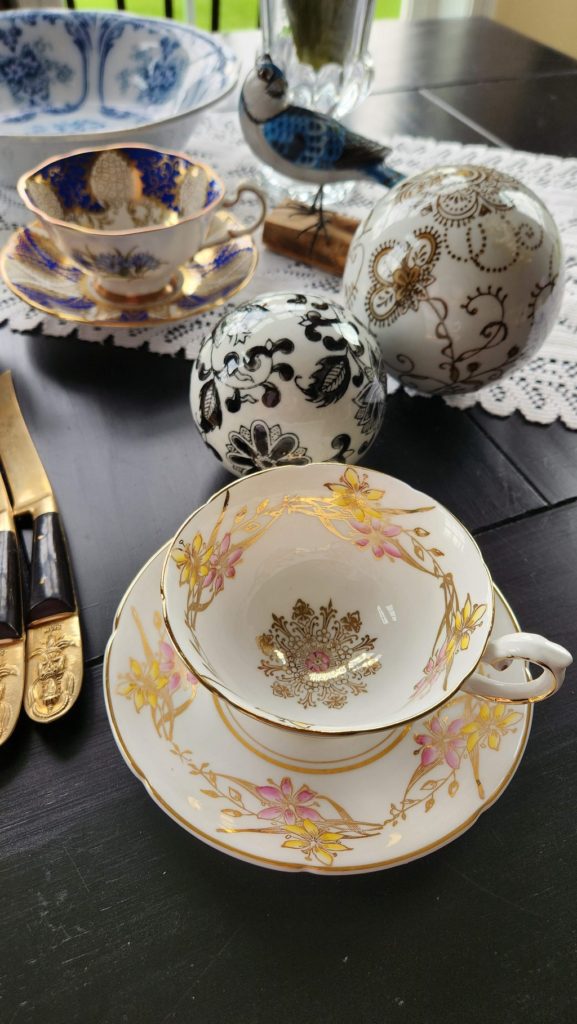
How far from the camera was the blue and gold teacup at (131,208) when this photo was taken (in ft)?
1.75

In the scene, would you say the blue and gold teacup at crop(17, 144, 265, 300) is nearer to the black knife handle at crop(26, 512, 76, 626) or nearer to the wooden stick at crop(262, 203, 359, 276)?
the wooden stick at crop(262, 203, 359, 276)

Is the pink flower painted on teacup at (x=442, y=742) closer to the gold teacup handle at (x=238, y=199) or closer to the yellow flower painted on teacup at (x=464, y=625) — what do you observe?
the yellow flower painted on teacup at (x=464, y=625)

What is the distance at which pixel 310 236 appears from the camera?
63 cm

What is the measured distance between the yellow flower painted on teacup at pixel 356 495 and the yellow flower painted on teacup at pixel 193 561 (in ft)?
0.25

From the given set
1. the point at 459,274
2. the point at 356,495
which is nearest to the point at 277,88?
the point at 459,274

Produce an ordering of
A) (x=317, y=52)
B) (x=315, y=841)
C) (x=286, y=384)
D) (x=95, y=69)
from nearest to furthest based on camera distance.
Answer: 1. (x=315, y=841)
2. (x=286, y=384)
3. (x=317, y=52)
4. (x=95, y=69)

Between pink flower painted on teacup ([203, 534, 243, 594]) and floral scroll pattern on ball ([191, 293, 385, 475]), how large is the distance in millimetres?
64

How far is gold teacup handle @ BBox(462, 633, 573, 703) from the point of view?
0.29 metres

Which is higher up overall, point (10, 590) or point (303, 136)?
point (303, 136)

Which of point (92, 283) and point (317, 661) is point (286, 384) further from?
point (92, 283)

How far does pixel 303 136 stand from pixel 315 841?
55cm

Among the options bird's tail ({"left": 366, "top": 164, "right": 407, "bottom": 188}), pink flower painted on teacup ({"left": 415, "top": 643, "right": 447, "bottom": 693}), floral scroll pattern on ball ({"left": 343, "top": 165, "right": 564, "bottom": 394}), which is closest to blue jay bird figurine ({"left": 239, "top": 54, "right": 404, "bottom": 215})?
bird's tail ({"left": 366, "top": 164, "right": 407, "bottom": 188})

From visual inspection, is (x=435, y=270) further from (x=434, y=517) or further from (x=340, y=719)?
(x=340, y=719)

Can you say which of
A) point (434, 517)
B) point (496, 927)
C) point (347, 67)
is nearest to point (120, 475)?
point (434, 517)
